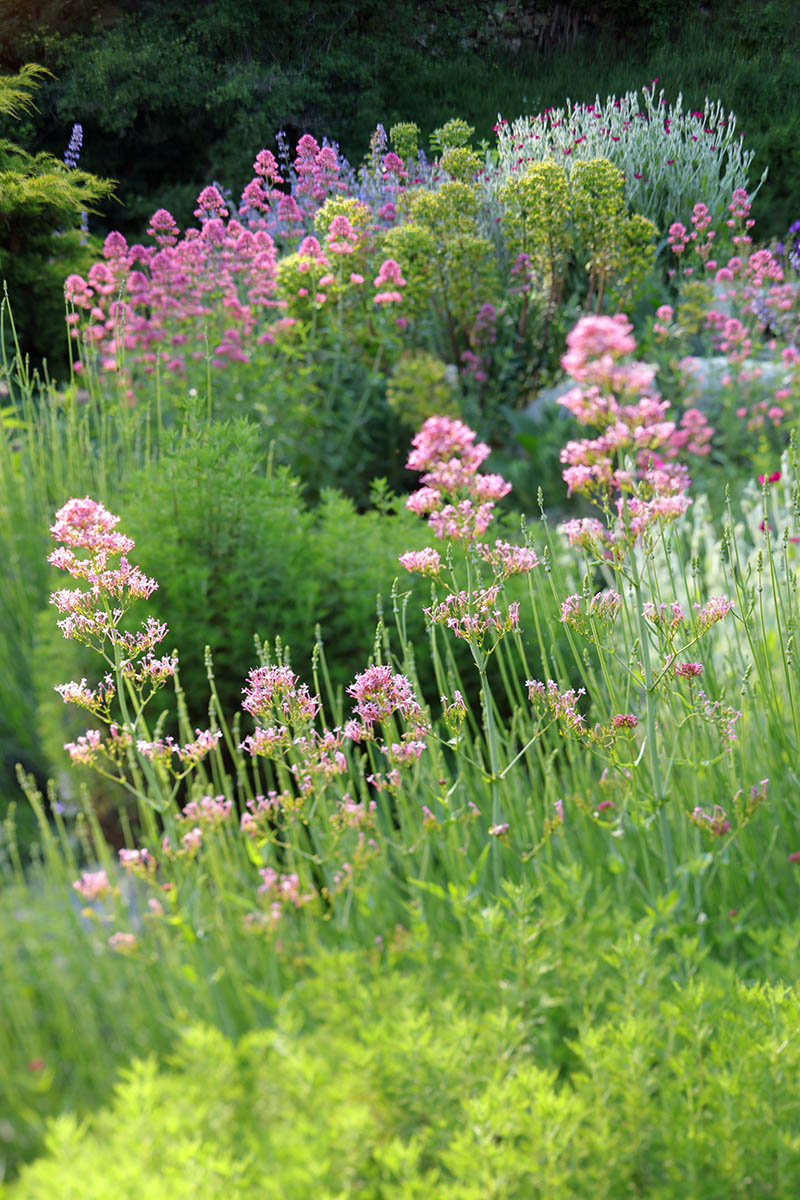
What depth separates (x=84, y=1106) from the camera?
138 cm

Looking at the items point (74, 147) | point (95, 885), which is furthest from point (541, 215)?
point (95, 885)

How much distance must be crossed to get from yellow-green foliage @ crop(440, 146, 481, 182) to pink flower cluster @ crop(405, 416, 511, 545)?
15.4 feet

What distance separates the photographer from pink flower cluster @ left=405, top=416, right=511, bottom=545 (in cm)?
161

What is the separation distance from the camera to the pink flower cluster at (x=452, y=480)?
161 cm

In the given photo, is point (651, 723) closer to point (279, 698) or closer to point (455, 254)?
point (279, 698)

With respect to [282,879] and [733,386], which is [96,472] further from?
[733,386]

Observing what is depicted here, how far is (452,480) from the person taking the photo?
5.32 ft

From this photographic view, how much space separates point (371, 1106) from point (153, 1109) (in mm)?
272

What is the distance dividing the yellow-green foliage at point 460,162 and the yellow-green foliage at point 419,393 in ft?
5.63

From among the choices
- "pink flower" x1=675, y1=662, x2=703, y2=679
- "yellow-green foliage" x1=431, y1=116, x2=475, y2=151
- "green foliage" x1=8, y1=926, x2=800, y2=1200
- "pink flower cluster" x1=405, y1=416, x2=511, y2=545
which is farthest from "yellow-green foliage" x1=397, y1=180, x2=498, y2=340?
"green foliage" x1=8, y1=926, x2=800, y2=1200

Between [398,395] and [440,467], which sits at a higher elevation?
[398,395]

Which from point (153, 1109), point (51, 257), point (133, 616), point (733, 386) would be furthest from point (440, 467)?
point (51, 257)

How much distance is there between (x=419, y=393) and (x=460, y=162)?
1985 mm

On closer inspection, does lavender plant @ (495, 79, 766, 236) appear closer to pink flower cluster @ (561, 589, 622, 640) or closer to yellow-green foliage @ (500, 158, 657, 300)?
yellow-green foliage @ (500, 158, 657, 300)
